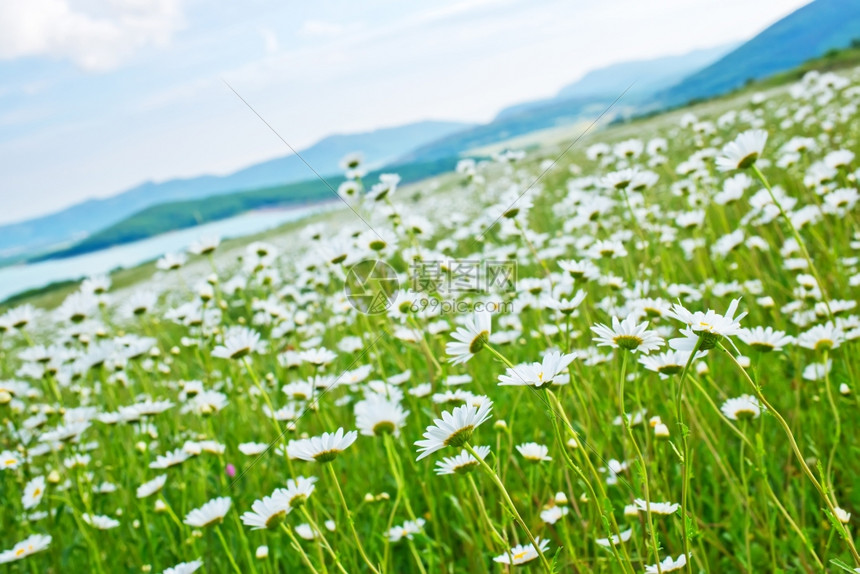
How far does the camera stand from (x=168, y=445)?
10.0 feet

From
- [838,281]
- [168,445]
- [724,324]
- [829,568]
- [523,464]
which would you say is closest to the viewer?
[724,324]

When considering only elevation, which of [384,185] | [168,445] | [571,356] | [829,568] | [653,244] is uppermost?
[384,185]

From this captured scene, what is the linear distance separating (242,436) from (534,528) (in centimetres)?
181

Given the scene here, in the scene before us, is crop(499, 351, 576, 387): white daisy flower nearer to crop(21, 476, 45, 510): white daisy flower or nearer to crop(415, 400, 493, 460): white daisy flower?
crop(415, 400, 493, 460): white daisy flower

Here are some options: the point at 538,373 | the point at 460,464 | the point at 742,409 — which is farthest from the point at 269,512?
the point at 742,409

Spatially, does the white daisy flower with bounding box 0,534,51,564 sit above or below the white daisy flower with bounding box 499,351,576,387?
below

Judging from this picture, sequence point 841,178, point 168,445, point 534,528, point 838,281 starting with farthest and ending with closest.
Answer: point 841,178, point 168,445, point 838,281, point 534,528

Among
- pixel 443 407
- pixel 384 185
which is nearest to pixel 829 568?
pixel 443 407

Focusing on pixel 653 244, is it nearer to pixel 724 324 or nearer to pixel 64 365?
pixel 724 324

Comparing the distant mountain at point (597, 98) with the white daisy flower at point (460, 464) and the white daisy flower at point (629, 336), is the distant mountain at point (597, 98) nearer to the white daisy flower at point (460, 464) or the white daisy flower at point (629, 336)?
the white daisy flower at point (629, 336)

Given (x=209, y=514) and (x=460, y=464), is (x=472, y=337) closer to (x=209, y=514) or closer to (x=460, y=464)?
(x=460, y=464)

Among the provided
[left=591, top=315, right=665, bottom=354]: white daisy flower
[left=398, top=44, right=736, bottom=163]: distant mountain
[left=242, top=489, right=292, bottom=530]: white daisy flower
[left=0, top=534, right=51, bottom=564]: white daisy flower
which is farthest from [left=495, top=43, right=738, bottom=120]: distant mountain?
[left=0, top=534, right=51, bottom=564]: white daisy flower

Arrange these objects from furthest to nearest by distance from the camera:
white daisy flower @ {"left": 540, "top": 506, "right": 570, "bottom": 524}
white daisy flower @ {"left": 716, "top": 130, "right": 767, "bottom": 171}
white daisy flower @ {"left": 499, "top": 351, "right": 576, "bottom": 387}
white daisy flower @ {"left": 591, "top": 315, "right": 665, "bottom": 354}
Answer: white daisy flower @ {"left": 716, "top": 130, "right": 767, "bottom": 171}
white daisy flower @ {"left": 540, "top": 506, "right": 570, "bottom": 524}
white daisy flower @ {"left": 591, "top": 315, "right": 665, "bottom": 354}
white daisy flower @ {"left": 499, "top": 351, "right": 576, "bottom": 387}

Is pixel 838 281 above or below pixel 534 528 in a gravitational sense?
above
